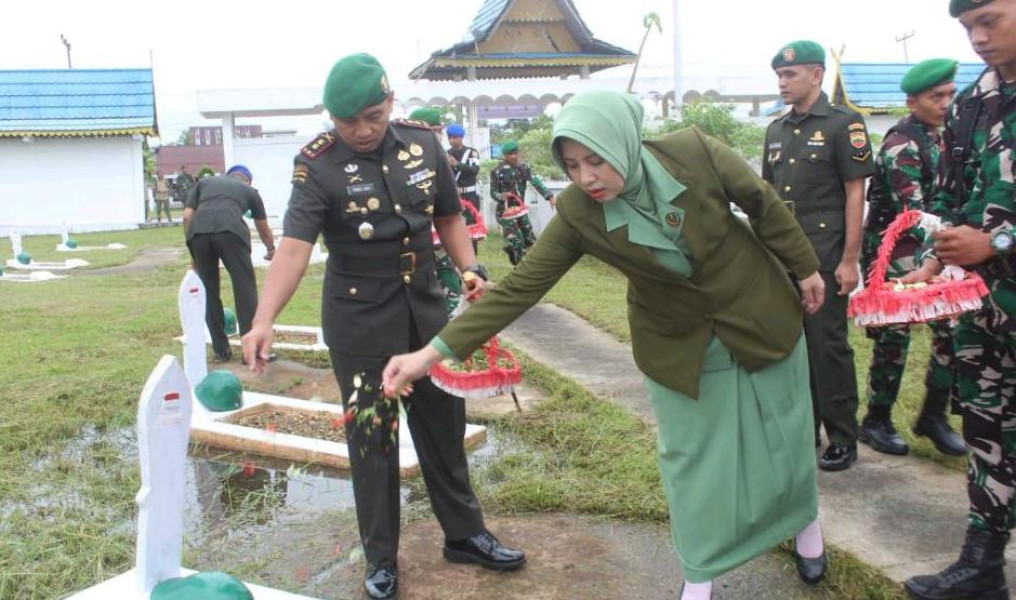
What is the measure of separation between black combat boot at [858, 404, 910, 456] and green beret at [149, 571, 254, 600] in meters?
3.21

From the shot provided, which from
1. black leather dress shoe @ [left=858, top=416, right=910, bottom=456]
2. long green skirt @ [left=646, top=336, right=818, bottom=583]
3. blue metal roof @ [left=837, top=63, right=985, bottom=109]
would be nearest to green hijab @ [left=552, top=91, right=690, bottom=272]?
long green skirt @ [left=646, top=336, right=818, bottom=583]

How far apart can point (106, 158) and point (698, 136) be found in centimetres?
2606

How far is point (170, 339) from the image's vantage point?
873 centimetres

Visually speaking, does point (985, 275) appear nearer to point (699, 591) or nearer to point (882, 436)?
point (699, 591)

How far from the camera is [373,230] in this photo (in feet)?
10.5

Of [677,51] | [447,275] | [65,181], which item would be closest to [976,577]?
[447,275]

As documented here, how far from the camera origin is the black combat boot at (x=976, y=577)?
300cm

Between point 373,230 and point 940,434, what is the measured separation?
301 cm

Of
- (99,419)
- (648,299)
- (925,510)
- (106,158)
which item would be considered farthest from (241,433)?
(106,158)

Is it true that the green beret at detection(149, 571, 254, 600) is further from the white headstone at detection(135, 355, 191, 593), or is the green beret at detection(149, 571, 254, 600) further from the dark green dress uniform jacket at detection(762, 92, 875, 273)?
the dark green dress uniform jacket at detection(762, 92, 875, 273)

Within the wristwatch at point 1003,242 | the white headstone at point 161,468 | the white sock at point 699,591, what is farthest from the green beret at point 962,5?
the white headstone at point 161,468

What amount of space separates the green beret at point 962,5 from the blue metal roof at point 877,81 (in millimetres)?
21645

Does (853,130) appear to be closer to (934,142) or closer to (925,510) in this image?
(934,142)

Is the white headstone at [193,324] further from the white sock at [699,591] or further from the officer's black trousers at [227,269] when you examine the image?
the white sock at [699,591]
